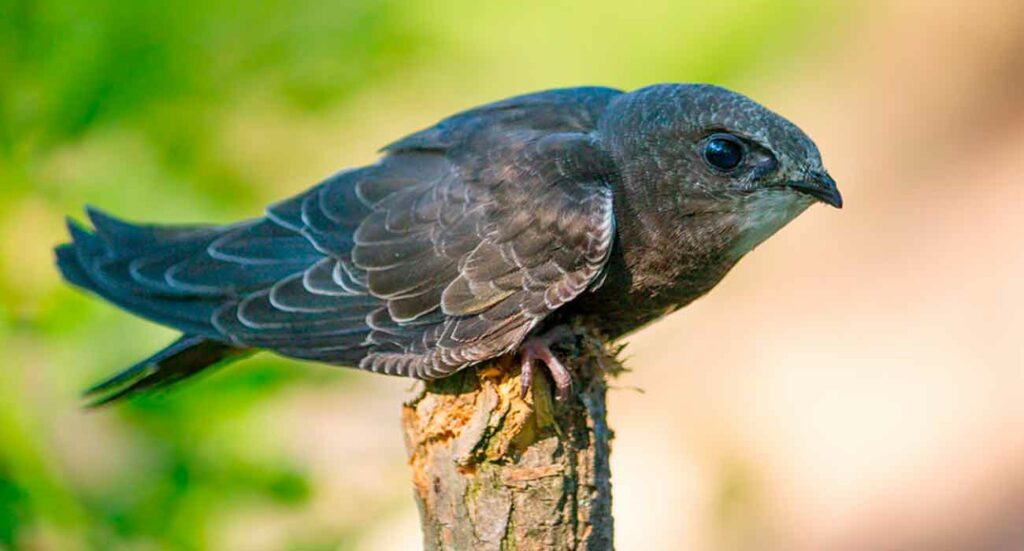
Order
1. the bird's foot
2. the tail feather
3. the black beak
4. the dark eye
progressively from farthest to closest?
1. the tail feather
2. the dark eye
3. the black beak
4. the bird's foot

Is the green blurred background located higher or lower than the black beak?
higher

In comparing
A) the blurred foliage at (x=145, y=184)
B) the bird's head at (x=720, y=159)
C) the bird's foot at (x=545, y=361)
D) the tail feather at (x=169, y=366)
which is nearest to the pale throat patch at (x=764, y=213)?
the bird's head at (x=720, y=159)

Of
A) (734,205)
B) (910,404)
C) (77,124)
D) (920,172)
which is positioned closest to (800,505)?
(910,404)

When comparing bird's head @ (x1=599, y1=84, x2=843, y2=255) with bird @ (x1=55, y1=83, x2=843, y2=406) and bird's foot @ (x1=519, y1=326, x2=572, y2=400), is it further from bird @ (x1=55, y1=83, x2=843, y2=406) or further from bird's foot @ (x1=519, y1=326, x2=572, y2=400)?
bird's foot @ (x1=519, y1=326, x2=572, y2=400)

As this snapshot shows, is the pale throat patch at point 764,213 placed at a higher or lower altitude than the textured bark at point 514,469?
higher

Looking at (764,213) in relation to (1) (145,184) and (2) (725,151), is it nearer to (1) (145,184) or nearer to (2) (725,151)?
(2) (725,151)

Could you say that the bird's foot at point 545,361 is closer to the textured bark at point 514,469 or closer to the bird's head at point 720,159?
the textured bark at point 514,469

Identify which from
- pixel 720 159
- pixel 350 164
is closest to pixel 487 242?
pixel 720 159

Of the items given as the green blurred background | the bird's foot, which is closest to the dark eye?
the bird's foot
